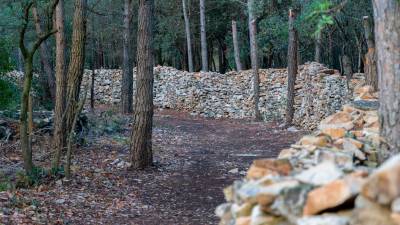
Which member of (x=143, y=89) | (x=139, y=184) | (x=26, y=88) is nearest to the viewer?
(x=26, y=88)

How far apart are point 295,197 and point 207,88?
1993cm

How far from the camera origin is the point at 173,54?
31219 millimetres

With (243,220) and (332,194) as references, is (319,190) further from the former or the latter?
(243,220)

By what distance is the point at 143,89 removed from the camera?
906cm

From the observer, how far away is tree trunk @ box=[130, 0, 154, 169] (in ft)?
29.7

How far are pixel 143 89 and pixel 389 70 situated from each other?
578cm

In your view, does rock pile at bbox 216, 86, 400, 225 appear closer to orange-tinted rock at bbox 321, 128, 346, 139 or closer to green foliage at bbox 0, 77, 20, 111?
orange-tinted rock at bbox 321, 128, 346, 139

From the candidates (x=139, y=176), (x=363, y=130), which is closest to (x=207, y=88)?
(x=139, y=176)

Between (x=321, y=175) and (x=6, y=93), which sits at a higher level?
(x=6, y=93)

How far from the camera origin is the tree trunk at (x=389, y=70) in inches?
147

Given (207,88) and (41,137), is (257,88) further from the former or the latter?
(41,137)

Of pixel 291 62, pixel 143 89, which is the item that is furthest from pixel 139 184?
pixel 291 62

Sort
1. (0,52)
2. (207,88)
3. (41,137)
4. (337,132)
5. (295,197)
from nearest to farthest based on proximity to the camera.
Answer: (295,197), (337,132), (0,52), (41,137), (207,88)

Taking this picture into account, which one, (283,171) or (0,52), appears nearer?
(283,171)
